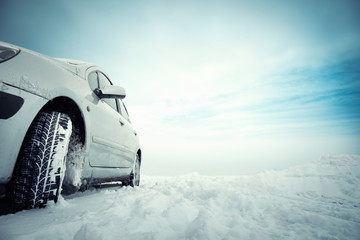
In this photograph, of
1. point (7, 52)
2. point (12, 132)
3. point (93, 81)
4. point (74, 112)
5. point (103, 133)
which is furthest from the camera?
point (93, 81)

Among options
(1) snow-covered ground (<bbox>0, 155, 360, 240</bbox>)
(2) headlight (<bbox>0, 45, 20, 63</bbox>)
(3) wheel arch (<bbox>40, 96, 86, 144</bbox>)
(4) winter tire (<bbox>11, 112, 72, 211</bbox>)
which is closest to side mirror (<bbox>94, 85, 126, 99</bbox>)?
(3) wheel arch (<bbox>40, 96, 86, 144</bbox>)

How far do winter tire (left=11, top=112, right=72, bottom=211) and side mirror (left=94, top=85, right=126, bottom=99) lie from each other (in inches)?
30.6

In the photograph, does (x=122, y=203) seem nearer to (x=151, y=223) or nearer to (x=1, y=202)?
(x=151, y=223)

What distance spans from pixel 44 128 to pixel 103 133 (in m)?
0.84

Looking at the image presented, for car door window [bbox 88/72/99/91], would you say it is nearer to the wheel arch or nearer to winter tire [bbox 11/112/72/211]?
the wheel arch

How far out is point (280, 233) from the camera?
129cm

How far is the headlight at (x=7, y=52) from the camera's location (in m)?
1.19

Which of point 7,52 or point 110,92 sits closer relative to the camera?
point 7,52

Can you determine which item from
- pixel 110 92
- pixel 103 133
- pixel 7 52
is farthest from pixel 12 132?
pixel 110 92

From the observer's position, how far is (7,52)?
1.26 metres

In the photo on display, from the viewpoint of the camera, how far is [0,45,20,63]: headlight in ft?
3.92

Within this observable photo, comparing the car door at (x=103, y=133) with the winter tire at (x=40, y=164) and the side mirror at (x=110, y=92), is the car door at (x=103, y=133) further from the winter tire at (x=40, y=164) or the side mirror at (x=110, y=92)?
the winter tire at (x=40, y=164)

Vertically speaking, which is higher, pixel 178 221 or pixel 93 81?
pixel 93 81

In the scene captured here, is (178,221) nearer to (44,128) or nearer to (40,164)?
(40,164)
